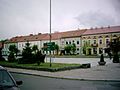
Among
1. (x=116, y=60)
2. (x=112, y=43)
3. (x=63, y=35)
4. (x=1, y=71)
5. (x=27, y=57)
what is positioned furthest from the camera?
(x=63, y=35)

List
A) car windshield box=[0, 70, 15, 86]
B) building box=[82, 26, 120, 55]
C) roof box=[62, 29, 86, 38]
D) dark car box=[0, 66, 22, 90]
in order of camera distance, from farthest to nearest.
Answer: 1. roof box=[62, 29, 86, 38]
2. building box=[82, 26, 120, 55]
3. car windshield box=[0, 70, 15, 86]
4. dark car box=[0, 66, 22, 90]

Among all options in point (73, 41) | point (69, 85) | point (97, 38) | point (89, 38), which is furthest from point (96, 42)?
point (69, 85)

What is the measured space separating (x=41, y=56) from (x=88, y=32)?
55.6m

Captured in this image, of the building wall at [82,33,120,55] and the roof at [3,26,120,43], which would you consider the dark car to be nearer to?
the roof at [3,26,120,43]

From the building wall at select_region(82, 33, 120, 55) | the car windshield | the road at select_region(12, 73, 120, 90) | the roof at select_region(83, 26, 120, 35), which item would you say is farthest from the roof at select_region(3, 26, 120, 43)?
the car windshield

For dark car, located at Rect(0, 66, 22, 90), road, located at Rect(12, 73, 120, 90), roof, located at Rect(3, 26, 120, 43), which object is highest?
roof, located at Rect(3, 26, 120, 43)

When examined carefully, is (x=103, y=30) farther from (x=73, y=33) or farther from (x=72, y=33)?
(x=72, y=33)

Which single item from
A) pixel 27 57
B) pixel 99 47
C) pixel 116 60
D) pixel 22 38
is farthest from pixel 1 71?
pixel 22 38

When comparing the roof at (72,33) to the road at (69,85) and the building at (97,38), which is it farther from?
the road at (69,85)

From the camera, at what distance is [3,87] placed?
5980mm

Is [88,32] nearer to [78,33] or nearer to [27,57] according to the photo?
[78,33]

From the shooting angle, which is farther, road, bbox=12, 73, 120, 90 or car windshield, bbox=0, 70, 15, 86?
road, bbox=12, 73, 120, 90

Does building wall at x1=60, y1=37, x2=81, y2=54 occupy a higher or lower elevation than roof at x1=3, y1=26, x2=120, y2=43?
lower

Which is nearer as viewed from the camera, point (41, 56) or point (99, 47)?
point (41, 56)
